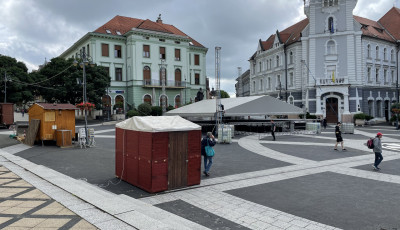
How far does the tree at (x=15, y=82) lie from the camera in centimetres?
4059

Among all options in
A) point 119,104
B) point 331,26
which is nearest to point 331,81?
point 331,26

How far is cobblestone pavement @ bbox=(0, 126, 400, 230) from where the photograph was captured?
6.06 metres

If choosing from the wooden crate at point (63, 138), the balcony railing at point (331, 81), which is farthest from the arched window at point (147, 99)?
the wooden crate at point (63, 138)

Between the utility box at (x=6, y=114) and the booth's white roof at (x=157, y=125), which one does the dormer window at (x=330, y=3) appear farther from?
the utility box at (x=6, y=114)

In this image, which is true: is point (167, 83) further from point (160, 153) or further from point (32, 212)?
point (32, 212)

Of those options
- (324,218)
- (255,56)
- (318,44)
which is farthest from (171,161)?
(255,56)

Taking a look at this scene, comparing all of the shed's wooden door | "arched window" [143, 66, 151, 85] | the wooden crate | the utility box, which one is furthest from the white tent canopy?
"arched window" [143, 66, 151, 85]

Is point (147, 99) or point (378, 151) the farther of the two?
point (147, 99)

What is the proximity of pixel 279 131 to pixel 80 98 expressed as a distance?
1225 inches

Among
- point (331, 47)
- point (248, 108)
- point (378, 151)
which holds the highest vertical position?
point (331, 47)

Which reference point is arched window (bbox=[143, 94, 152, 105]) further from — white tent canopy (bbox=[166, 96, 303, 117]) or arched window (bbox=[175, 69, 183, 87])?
white tent canopy (bbox=[166, 96, 303, 117])

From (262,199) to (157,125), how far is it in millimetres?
3699

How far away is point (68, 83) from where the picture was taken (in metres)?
41.9

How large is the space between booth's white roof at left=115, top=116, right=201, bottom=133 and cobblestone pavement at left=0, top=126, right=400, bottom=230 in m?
1.88
